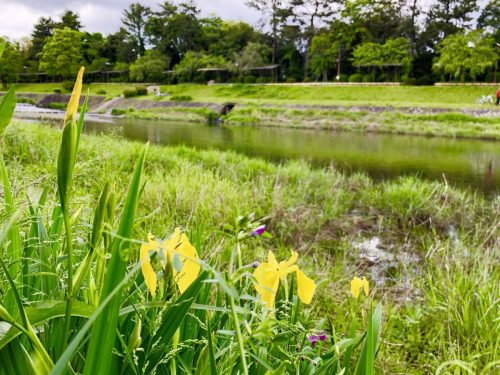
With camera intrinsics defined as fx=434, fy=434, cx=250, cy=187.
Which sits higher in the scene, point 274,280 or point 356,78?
point 356,78

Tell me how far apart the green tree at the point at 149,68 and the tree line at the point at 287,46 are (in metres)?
0.12

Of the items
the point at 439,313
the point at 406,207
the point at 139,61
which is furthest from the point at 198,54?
the point at 439,313

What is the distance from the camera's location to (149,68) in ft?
129

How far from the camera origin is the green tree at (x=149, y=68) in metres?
39.5

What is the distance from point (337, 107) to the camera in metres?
22.4

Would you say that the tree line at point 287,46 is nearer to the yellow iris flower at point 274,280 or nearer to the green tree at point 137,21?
the green tree at point 137,21

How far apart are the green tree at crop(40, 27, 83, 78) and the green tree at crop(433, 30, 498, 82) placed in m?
30.9

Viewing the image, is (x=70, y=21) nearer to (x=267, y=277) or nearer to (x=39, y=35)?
(x=39, y=35)

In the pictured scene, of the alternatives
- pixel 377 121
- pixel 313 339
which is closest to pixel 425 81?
pixel 377 121

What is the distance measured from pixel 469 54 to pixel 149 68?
2624cm

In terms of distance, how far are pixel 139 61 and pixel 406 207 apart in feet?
130

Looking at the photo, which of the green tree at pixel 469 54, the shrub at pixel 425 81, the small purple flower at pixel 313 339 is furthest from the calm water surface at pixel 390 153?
the shrub at pixel 425 81

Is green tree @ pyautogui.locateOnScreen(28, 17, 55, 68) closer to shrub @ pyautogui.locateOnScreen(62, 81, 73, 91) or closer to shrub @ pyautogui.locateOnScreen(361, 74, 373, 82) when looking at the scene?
shrub @ pyautogui.locateOnScreen(62, 81, 73, 91)

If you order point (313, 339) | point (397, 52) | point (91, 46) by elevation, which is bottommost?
point (313, 339)
